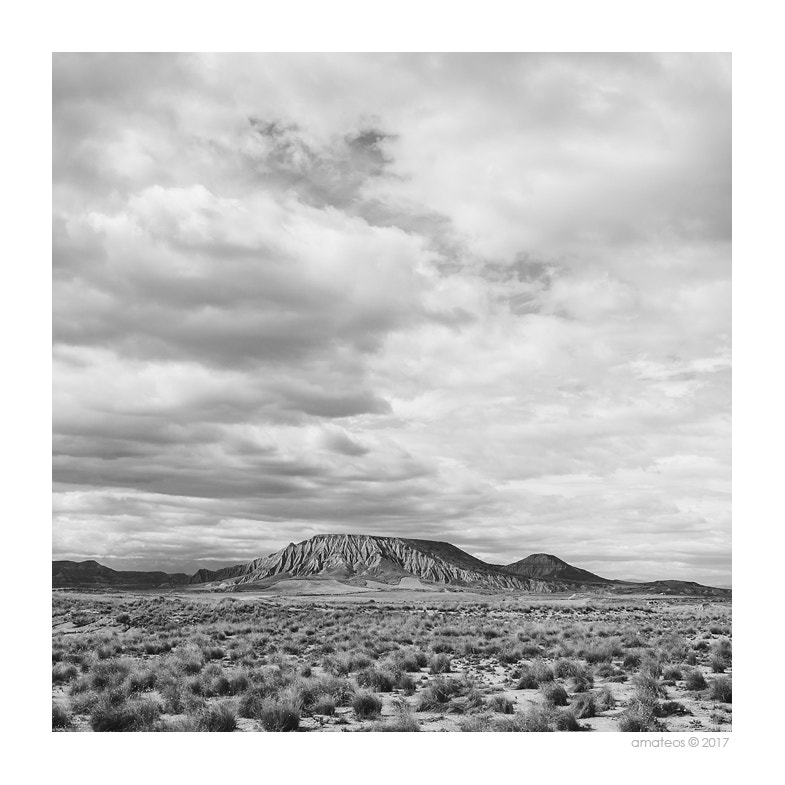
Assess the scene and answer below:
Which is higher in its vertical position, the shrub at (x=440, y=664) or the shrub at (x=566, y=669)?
the shrub at (x=566, y=669)

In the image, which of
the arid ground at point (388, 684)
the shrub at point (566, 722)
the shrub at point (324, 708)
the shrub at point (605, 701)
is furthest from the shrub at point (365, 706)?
the shrub at point (605, 701)

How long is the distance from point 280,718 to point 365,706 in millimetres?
1612

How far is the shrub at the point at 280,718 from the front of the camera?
37.7ft

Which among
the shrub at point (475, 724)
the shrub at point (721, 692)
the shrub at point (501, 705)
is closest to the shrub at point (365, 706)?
the shrub at point (475, 724)

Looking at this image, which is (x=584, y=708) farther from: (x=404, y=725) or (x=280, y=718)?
(x=280, y=718)

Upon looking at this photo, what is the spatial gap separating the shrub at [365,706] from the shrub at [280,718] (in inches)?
44.9

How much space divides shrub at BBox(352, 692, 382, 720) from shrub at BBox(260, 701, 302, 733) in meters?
1.14

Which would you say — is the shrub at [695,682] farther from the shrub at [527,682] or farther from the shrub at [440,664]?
the shrub at [440,664]

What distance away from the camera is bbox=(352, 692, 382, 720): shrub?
12102mm

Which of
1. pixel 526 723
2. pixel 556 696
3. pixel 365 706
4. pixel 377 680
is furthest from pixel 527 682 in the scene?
pixel 365 706

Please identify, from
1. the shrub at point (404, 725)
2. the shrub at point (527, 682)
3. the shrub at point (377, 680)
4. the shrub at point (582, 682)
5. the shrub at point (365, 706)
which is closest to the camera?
the shrub at point (404, 725)

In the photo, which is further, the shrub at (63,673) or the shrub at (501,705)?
the shrub at (63,673)

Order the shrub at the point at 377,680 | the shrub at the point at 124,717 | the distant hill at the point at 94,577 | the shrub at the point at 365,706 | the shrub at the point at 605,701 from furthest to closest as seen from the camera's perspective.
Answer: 1. the distant hill at the point at 94,577
2. the shrub at the point at 377,680
3. the shrub at the point at 605,701
4. the shrub at the point at 365,706
5. the shrub at the point at 124,717
